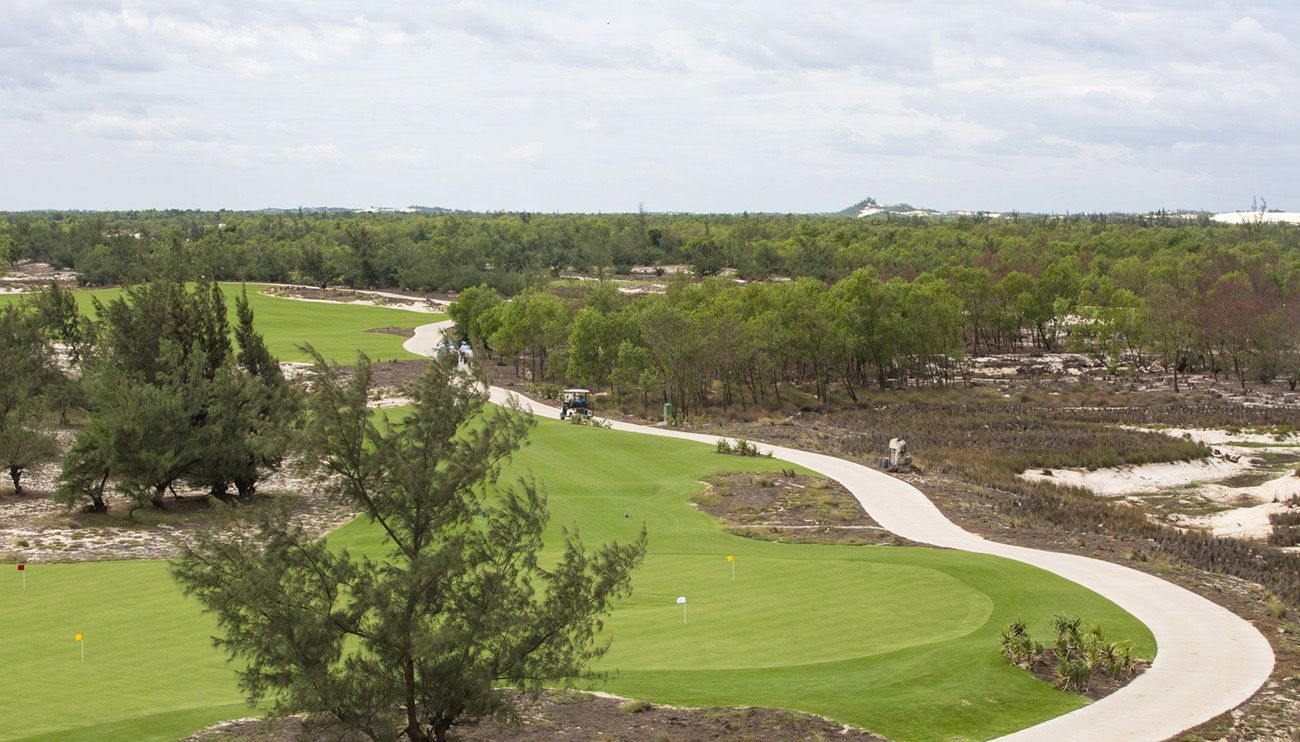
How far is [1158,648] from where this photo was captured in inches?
965

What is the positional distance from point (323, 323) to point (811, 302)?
5269cm

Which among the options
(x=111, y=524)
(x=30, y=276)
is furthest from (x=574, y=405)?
(x=30, y=276)

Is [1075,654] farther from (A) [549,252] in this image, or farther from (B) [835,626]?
(A) [549,252]

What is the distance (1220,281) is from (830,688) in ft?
275

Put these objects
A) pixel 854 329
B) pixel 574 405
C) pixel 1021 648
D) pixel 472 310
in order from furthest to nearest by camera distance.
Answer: pixel 472 310 → pixel 854 329 → pixel 574 405 → pixel 1021 648

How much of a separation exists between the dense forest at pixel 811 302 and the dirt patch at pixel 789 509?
82.7 feet

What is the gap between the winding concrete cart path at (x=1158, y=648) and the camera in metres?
20.2

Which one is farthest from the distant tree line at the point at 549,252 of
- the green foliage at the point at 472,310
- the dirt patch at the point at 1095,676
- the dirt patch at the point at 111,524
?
the dirt patch at the point at 1095,676

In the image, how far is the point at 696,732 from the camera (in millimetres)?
19547

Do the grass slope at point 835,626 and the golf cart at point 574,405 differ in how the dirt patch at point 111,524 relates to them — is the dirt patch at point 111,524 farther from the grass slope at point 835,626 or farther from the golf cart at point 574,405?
the golf cart at point 574,405

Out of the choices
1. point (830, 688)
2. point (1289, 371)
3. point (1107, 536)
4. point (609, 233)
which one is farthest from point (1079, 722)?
point (609, 233)

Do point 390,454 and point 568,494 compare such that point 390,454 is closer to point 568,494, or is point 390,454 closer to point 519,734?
point 519,734

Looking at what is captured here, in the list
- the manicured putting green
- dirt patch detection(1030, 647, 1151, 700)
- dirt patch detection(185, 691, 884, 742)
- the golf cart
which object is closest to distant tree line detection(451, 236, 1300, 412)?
the golf cart

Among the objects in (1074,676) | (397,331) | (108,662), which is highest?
(1074,676)
